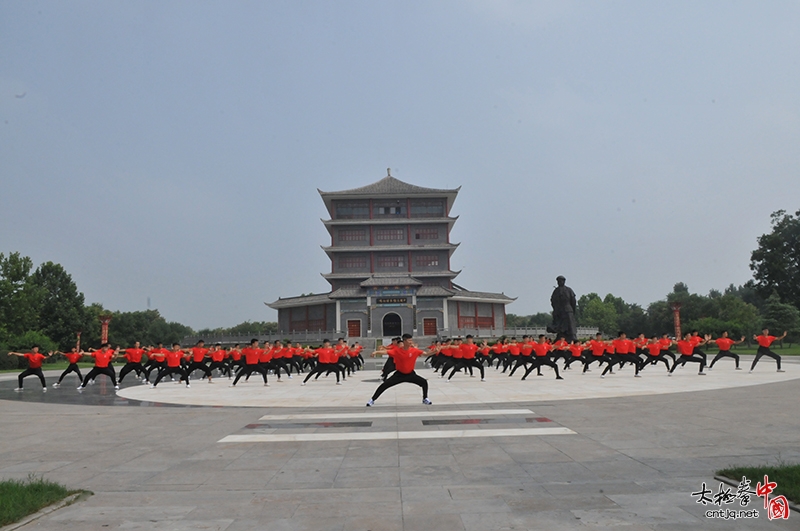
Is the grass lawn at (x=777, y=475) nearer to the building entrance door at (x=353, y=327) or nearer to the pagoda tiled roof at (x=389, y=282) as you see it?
the pagoda tiled roof at (x=389, y=282)

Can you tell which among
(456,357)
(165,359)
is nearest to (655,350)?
(456,357)

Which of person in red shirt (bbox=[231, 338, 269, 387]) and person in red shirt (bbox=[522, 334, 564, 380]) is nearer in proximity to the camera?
person in red shirt (bbox=[231, 338, 269, 387])

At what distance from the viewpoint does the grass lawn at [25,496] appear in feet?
12.8

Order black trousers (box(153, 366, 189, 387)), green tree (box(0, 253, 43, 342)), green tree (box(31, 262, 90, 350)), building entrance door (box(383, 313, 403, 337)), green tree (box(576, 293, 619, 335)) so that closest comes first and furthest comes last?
black trousers (box(153, 366, 189, 387))
green tree (box(0, 253, 43, 342))
building entrance door (box(383, 313, 403, 337))
green tree (box(31, 262, 90, 350))
green tree (box(576, 293, 619, 335))

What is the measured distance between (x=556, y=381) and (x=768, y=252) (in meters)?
44.5

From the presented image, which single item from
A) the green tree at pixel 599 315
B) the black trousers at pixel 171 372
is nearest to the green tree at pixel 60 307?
the black trousers at pixel 171 372

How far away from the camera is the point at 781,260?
4897 cm

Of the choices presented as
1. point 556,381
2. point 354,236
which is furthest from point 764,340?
point 354,236

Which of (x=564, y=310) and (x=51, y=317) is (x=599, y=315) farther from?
(x=51, y=317)

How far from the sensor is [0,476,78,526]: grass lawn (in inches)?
154

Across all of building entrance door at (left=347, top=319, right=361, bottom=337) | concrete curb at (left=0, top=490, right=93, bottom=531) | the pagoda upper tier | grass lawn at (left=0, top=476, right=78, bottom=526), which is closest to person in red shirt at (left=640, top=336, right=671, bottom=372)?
concrete curb at (left=0, top=490, right=93, bottom=531)

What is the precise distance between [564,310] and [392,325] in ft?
73.8

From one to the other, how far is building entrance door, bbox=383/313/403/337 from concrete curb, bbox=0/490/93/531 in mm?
39758

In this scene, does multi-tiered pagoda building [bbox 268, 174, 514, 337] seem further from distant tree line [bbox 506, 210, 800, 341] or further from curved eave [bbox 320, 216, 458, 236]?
distant tree line [bbox 506, 210, 800, 341]
